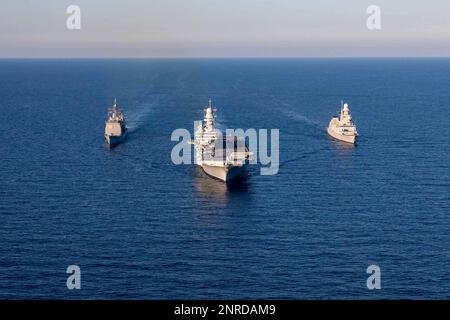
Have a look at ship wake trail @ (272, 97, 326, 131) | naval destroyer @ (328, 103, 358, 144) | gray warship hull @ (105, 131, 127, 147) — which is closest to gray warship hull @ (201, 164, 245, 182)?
gray warship hull @ (105, 131, 127, 147)

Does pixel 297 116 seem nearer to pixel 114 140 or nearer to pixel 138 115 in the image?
pixel 138 115

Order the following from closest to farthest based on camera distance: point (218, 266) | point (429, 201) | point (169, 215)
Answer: point (218, 266) < point (169, 215) < point (429, 201)

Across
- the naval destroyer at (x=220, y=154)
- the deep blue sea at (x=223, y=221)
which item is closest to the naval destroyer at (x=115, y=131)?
the deep blue sea at (x=223, y=221)

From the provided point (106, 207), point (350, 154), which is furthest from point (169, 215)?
point (350, 154)

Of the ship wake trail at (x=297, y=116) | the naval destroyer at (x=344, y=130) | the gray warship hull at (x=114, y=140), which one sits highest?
the ship wake trail at (x=297, y=116)

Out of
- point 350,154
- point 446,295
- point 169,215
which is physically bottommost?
point 446,295

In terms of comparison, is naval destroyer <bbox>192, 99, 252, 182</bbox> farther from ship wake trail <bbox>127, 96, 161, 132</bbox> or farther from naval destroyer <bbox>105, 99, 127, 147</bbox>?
ship wake trail <bbox>127, 96, 161, 132</bbox>

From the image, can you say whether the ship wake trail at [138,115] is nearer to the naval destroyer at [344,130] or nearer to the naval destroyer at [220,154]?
the naval destroyer at [220,154]

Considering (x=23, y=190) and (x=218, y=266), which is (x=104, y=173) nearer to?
(x=23, y=190)
